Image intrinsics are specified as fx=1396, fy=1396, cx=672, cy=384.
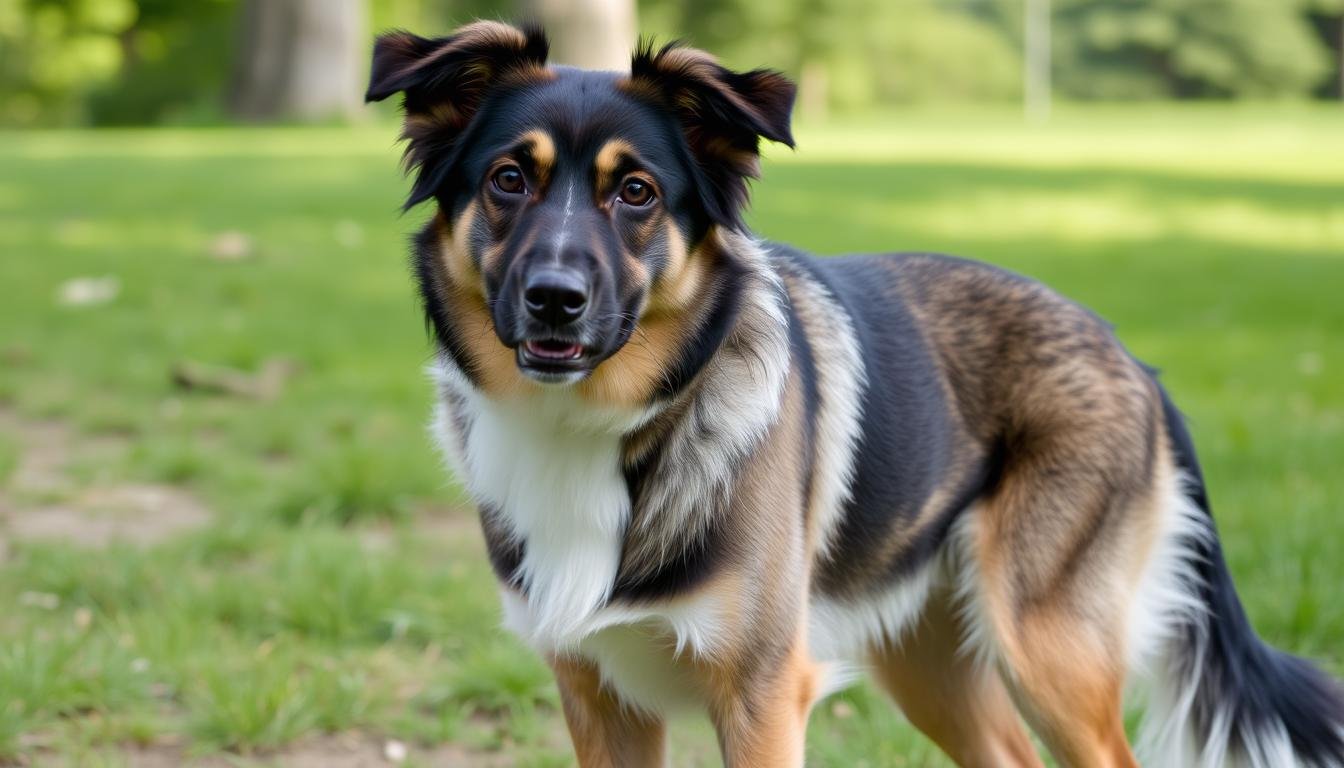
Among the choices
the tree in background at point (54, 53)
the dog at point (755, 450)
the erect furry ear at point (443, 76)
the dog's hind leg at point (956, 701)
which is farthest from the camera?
the tree in background at point (54, 53)

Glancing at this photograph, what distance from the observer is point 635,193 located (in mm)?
3219

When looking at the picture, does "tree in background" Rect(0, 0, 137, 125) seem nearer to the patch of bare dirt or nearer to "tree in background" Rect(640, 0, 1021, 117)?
"tree in background" Rect(640, 0, 1021, 117)

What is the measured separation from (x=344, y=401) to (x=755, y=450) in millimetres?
5041

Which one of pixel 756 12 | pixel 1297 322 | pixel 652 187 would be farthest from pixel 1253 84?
pixel 652 187

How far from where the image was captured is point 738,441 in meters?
3.21

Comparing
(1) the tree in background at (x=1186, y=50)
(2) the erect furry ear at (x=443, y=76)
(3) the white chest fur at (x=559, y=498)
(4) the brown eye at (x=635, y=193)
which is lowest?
(1) the tree in background at (x=1186, y=50)

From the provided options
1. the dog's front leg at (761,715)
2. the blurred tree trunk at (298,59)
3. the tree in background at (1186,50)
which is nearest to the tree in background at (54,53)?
the blurred tree trunk at (298,59)

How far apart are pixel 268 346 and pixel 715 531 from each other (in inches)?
250

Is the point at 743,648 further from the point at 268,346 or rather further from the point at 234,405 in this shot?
the point at 268,346

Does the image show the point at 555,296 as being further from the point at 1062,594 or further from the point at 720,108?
the point at 1062,594

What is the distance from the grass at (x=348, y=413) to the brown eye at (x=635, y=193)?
2.18 feet

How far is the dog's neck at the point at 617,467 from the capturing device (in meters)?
3.18

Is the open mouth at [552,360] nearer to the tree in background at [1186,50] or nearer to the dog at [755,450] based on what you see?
the dog at [755,450]

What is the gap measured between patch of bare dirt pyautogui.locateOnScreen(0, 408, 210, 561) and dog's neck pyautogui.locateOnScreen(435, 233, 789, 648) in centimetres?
306
